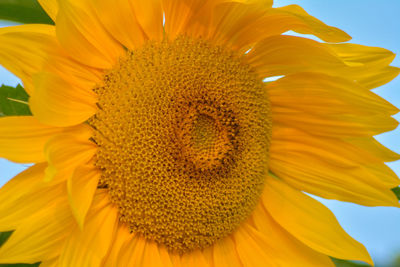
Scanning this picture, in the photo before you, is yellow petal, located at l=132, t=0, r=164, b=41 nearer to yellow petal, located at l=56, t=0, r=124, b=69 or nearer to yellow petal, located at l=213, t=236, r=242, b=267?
yellow petal, located at l=56, t=0, r=124, b=69

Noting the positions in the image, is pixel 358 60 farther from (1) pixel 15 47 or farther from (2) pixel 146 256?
(1) pixel 15 47

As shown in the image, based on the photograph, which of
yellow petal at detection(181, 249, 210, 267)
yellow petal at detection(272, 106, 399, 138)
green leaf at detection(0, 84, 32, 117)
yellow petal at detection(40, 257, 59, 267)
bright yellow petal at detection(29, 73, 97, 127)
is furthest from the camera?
yellow petal at detection(272, 106, 399, 138)

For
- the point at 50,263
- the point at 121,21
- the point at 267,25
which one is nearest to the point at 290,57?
the point at 267,25

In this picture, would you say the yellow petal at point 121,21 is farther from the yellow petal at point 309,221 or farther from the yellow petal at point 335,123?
the yellow petal at point 309,221

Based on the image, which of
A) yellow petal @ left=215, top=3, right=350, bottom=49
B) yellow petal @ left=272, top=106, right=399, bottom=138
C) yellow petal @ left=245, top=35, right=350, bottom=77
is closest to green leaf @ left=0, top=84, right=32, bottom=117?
yellow petal @ left=215, top=3, right=350, bottom=49

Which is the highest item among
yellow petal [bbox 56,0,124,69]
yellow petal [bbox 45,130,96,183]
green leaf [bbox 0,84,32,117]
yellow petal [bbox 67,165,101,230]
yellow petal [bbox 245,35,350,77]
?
yellow petal [bbox 56,0,124,69]

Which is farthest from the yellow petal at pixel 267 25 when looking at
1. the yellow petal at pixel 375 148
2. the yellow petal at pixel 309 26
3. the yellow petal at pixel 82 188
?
the yellow petal at pixel 82 188

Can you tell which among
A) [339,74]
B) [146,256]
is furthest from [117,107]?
[339,74]
